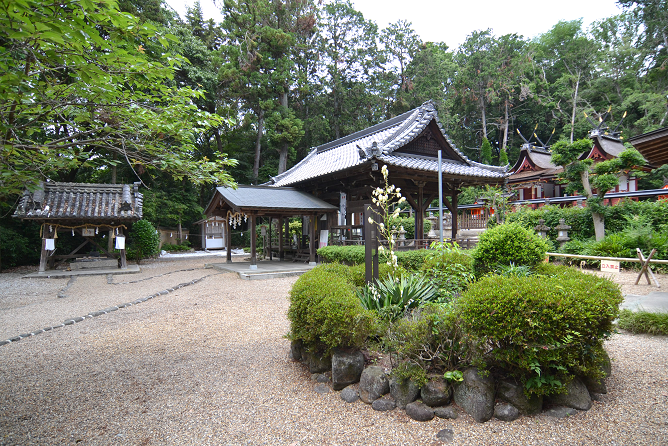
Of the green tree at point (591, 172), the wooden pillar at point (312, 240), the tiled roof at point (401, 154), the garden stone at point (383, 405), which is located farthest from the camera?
the wooden pillar at point (312, 240)

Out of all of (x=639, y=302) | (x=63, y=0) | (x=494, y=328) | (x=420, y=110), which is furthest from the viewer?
(x=420, y=110)

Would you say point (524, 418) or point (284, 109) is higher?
point (284, 109)

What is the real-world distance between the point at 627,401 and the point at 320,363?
Result: 2873 mm

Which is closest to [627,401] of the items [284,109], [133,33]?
[133,33]

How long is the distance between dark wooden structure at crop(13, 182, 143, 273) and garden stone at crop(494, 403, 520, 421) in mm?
14032

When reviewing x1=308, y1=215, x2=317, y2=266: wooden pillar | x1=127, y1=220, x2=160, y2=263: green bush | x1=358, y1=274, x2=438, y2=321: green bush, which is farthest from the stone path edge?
x1=127, y1=220, x2=160, y2=263: green bush

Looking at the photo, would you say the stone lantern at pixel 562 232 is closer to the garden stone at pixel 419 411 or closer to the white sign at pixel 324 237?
the white sign at pixel 324 237

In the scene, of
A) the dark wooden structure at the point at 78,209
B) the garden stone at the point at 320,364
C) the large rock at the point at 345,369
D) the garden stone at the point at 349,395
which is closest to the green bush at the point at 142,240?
the dark wooden structure at the point at 78,209

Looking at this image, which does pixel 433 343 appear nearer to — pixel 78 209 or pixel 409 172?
pixel 409 172

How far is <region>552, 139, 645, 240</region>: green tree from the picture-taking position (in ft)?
35.7

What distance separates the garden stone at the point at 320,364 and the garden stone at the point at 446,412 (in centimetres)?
127

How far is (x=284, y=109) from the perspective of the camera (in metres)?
26.5

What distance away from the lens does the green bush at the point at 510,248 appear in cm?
514

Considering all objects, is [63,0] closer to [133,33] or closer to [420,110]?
[133,33]
